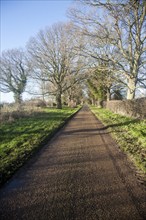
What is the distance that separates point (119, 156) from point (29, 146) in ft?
12.0

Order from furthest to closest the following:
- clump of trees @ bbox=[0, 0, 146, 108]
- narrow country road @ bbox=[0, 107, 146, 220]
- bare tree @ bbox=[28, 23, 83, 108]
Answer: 1. bare tree @ bbox=[28, 23, 83, 108]
2. clump of trees @ bbox=[0, 0, 146, 108]
3. narrow country road @ bbox=[0, 107, 146, 220]

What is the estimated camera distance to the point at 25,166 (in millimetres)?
5547

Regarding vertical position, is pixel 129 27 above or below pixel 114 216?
above

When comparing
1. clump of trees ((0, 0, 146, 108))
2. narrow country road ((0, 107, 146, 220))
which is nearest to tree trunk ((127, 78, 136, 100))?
clump of trees ((0, 0, 146, 108))

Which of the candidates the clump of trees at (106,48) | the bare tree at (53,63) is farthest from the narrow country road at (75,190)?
the bare tree at (53,63)

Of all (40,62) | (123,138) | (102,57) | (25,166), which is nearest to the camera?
(25,166)

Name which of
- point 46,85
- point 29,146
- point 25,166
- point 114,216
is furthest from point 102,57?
point 46,85

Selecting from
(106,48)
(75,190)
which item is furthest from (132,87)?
(75,190)

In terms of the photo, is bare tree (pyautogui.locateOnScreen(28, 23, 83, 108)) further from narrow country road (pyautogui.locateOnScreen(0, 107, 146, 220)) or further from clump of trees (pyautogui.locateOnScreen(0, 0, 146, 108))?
narrow country road (pyautogui.locateOnScreen(0, 107, 146, 220))

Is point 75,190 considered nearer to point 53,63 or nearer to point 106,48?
point 106,48

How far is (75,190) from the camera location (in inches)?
158

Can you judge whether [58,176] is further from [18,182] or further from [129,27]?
[129,27]

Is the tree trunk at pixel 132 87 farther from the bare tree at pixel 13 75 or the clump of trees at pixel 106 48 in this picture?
the bare tree at pixel 13 75

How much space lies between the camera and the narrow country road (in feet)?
10.7
